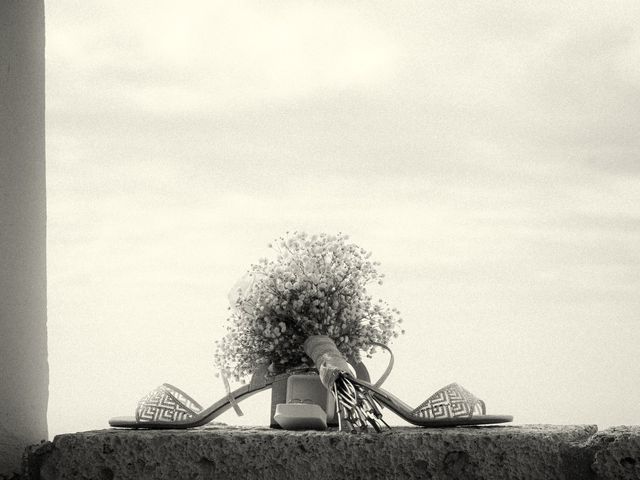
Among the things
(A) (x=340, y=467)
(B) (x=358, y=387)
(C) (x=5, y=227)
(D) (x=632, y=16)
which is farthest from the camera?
(D) (x=632, y=16)

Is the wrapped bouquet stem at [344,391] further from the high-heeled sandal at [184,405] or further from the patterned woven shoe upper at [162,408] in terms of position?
the patterned woven shoe upper at [162,408]

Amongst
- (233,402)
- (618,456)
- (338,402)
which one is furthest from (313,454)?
(618,456)

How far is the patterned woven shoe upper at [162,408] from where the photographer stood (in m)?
2.25

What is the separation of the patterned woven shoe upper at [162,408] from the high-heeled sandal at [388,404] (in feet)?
1.42

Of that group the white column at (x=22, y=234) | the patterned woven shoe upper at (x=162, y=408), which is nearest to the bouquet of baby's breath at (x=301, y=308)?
the patterned woven shoe upper at (x=162, y=408)

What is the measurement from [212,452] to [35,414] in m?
0.67

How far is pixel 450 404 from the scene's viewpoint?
84.0 inches

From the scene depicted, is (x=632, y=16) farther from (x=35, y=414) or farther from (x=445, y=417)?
(x=35, y=414)

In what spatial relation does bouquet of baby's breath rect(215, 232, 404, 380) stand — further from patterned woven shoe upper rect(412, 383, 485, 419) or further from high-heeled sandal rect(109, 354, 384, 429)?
patterned woven shoe upper rect(412, 383, 485, 419)

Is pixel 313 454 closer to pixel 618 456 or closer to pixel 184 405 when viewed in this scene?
pixel 184 405

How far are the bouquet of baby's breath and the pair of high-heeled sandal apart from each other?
0.23 ft

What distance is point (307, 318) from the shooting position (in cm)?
238

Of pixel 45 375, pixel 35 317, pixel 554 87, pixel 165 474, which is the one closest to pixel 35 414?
pixel 45 375

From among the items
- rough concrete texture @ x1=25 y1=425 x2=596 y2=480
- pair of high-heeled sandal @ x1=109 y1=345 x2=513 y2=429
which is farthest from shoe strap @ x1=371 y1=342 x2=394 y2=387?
rough concrete texture @ x1=25 y1=425 x2=596 y2=480
